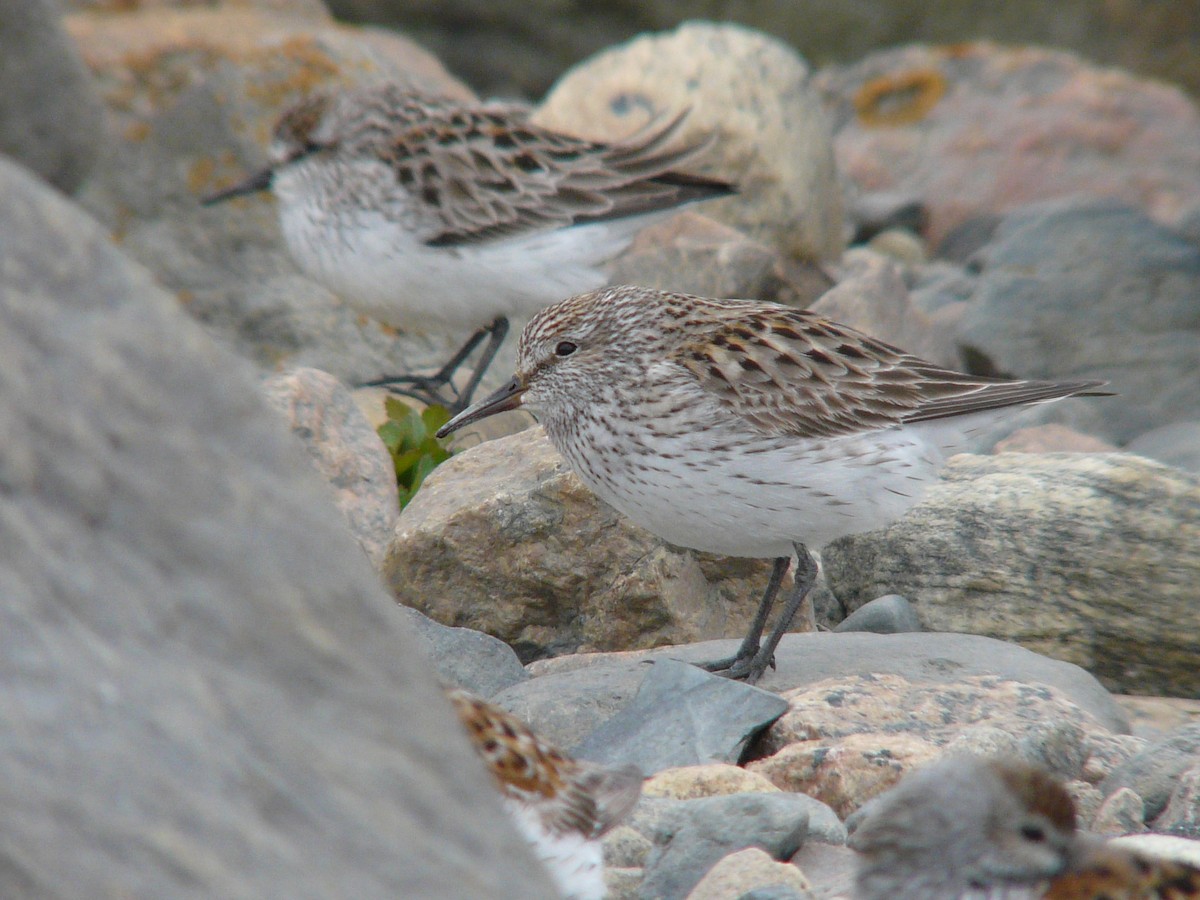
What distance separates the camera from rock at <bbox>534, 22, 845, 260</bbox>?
36.9 feet

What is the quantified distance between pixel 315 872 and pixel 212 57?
982 cm

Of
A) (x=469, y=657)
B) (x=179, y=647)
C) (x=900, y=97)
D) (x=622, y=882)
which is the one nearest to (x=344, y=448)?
(x=469, y=657)

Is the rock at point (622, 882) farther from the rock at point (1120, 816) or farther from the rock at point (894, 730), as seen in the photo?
the rock at point (1120, 816)

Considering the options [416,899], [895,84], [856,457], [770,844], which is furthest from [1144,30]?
[416,899]

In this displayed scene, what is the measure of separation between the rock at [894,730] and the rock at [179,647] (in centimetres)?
242

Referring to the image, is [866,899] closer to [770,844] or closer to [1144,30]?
[770,844]

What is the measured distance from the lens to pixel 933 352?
9.60 m

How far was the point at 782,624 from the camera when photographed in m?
5.66

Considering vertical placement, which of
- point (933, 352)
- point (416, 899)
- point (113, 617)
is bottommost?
point (933, 352)

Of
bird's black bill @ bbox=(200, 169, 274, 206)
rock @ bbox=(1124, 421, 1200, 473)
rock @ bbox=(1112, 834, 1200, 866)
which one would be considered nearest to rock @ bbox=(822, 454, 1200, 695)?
rock @ bbox=(1124, 421, 1200, 473)

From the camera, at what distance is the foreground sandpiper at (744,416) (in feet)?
17.9

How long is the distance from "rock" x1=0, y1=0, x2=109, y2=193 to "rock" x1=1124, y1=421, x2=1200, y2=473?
24.4 feet

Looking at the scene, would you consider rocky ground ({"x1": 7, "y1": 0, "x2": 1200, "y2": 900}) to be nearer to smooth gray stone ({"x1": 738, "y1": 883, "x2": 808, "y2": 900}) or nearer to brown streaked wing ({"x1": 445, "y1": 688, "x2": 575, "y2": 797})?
smooth gray stone ({"x1": 738, "y1": 883, "x2": 808, "y2": 900})

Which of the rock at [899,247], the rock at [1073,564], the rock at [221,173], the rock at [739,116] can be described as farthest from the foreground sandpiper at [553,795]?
the rock at [899,247]
